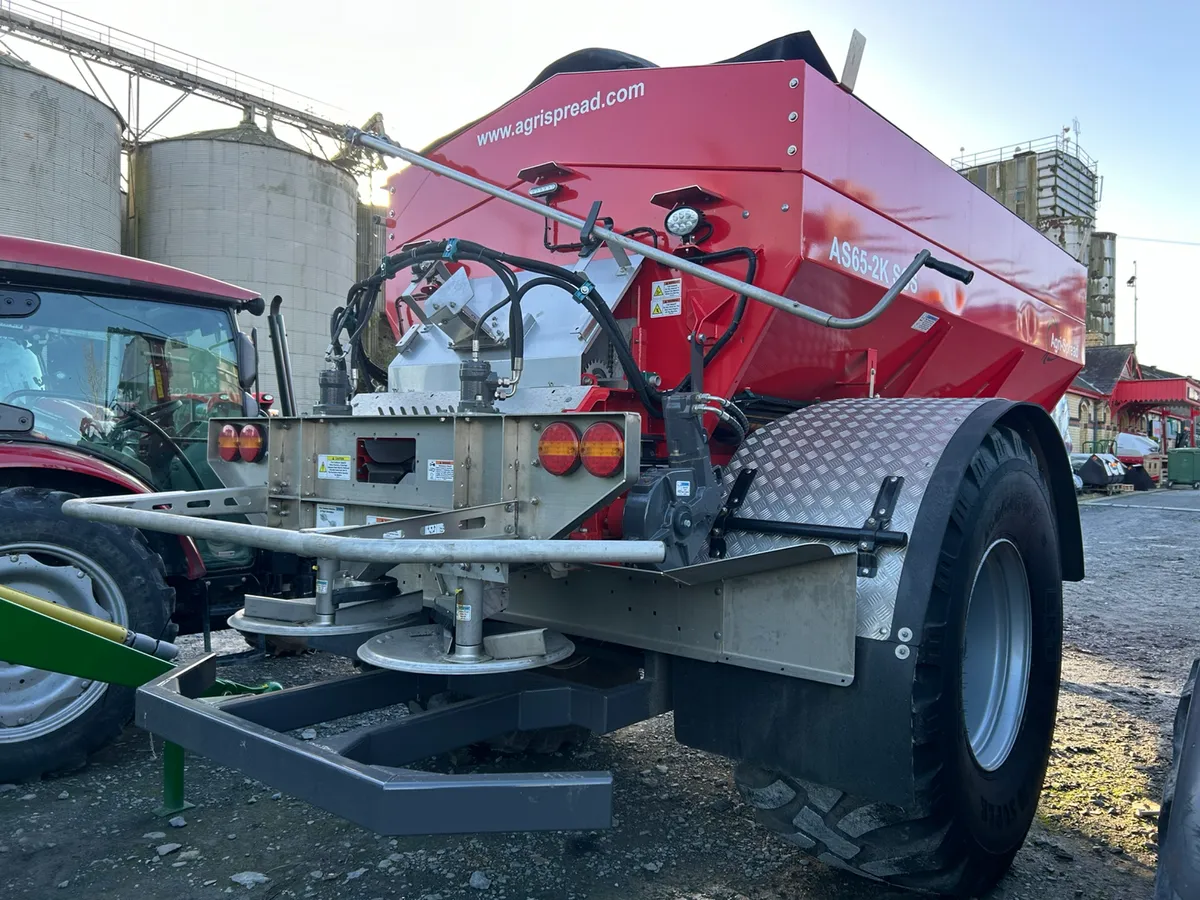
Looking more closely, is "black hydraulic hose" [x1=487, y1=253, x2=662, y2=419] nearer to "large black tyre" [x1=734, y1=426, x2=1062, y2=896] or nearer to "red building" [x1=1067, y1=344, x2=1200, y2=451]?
"large black tyre" [x1=734, y1=426, x2=1062, y2=896]

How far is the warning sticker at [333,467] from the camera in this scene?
2.64 meters

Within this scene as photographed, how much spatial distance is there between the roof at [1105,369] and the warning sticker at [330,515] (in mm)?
32957

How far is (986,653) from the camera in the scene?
287 centimetres

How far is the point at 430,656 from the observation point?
7.01 feet

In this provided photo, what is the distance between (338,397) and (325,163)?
23.0 meters

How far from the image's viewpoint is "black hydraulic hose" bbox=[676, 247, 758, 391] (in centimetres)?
264

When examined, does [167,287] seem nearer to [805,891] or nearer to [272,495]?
[272,495]

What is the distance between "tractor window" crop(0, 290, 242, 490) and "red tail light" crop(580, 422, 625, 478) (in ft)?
8.77

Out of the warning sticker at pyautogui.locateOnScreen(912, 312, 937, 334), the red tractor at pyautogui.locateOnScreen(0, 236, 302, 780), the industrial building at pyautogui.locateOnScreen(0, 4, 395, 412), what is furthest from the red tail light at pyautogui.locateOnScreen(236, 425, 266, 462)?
the industrial building at pyautogui.locateOnScreen(0, 4, 395, 412)

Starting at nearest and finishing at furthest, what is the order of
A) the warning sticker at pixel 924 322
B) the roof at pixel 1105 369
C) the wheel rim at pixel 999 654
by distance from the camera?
the wheel rim at pixel 999 654
the warning sticker at pixel 924 322
the roof at pixel 1105 369

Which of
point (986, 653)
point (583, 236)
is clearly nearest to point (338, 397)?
point (583, 236)

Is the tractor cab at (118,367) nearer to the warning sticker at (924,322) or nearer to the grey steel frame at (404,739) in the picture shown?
the grey steel frame at (404,739)

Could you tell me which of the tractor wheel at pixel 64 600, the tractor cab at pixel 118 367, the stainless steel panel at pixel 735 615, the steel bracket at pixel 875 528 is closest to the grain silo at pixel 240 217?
the tractor cab at pixel 118 367

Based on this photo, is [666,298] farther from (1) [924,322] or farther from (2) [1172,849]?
(2) [1172,849]
